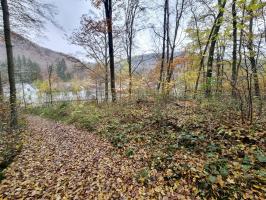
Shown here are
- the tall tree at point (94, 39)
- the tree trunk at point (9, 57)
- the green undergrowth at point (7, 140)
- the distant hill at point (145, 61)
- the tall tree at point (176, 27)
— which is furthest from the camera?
the distant hill at point (145, 61)

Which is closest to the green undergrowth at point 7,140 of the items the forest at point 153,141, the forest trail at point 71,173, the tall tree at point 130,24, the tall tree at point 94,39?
the forest at point 153,141

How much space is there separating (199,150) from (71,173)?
319 centimetres

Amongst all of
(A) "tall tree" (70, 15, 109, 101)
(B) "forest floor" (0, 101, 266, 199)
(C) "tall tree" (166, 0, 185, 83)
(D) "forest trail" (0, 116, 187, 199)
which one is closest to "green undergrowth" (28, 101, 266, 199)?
(B) "forest floor" (0, 101, 266, 199)

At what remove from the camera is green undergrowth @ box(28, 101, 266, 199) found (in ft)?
10.2

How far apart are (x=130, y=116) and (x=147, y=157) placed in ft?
11.3

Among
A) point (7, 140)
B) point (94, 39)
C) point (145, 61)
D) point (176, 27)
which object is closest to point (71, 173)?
point (7, 140)

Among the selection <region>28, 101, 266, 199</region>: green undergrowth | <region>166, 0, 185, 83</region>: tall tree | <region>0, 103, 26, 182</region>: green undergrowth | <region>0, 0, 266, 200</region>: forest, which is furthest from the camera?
<region>166, 0, 185, 83</region>: tall tree

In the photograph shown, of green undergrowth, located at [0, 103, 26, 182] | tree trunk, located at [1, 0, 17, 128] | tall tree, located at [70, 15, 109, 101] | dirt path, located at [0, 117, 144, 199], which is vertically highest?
tall tree, located at [70, 15, 109, 101]

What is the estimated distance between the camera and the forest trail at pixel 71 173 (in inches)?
135

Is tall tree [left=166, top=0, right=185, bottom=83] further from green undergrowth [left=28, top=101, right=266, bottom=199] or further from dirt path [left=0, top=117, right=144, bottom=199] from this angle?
dirt path [left=0, top=117, right=144, bottom=199]

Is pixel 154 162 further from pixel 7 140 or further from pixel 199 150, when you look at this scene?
pixel 7 140

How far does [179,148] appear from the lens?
461cm

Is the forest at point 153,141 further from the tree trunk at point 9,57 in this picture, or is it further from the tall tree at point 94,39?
the tall tree at point 94,39

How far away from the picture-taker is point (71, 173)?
414 centimetres
